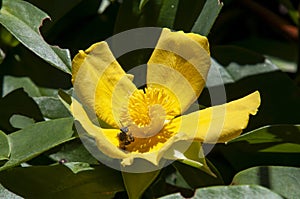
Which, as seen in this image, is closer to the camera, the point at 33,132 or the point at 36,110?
the point at 33,132

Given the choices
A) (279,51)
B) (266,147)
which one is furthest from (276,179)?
(279,51)

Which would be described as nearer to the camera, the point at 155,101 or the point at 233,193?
the point at 233,193

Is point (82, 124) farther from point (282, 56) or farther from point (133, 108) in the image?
point (282, 56)

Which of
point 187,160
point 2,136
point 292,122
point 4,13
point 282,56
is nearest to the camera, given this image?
point 187,160

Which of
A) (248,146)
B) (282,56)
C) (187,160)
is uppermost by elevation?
(187,160)

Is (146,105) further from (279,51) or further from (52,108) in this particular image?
(279,51)

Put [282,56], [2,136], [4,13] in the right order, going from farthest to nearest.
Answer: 1. [282,56]
2. [4,13]
3. [2,136]

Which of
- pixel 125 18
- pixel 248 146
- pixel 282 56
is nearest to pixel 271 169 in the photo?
pixel 248 146
